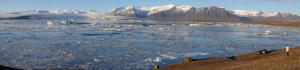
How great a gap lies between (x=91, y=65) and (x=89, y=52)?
310 centimetres

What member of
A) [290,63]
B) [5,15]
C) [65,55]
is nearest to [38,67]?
[65,55]

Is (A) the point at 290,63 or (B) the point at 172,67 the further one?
(B) the point at 172,67

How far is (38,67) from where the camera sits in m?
9.65

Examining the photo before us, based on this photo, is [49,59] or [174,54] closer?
[49,59]

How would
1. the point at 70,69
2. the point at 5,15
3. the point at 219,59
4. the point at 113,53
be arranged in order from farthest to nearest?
1. the point at 5,15
2. the point at 113,53
3. the point at 219,59
4. the point at 70,69

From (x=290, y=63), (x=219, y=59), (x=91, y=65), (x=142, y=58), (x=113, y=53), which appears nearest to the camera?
(x=290, y=63)

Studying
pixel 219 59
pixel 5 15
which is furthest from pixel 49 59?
pixel 5 15

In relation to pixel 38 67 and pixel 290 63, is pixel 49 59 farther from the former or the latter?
pixel 290 63

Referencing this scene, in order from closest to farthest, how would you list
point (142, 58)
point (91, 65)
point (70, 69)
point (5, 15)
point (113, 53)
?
1. point (70, 69)
2. point (91, 65)
3. point (142, 58)
4. point (113, 53)
5. point (5, 15)

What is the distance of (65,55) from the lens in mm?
12195

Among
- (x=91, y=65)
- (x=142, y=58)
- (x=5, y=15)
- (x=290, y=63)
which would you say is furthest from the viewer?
(x=5, y=15)

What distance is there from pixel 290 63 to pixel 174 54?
5.67 meters

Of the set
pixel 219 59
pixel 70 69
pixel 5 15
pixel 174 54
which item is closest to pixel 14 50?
pixel 70 69

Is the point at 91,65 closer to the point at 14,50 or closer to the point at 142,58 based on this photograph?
the point at 142,58
